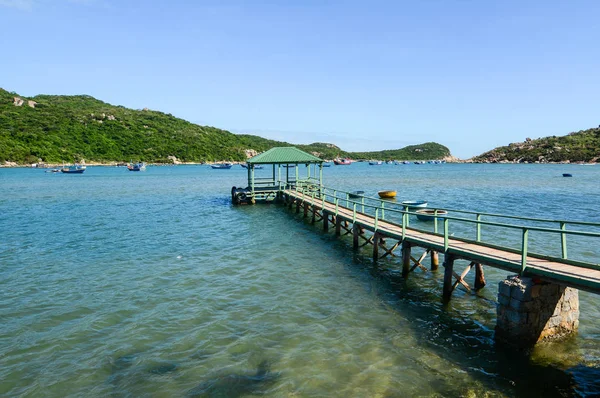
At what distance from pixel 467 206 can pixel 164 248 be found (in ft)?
99.2

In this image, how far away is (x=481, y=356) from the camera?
29.7 feet

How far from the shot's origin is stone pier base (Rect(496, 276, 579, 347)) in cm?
902

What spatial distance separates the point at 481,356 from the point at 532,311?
1523 millimetres

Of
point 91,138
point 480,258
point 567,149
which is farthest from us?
point 567,149

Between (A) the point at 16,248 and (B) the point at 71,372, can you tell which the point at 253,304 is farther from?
(A) the point at 16,248

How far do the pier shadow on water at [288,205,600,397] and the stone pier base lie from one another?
0.92ft

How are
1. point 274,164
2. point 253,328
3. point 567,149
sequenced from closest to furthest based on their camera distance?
point 253,328, point 274,164, point 567,149

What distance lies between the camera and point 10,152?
125 metres

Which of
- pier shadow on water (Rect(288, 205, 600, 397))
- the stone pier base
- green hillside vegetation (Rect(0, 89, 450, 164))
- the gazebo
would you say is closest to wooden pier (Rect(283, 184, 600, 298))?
the stone pier base

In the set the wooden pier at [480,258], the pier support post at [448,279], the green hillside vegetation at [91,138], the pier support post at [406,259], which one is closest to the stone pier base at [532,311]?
the wooden pier at [480,258]

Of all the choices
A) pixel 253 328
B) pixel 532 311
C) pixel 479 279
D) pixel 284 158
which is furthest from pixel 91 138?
pixel 532 311

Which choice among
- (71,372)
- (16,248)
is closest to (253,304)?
(71,372)

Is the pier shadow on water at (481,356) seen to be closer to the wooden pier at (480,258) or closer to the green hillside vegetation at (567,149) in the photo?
the wooden pier at (480,258)

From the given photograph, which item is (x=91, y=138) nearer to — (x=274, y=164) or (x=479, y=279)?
(x=274, y=164)
